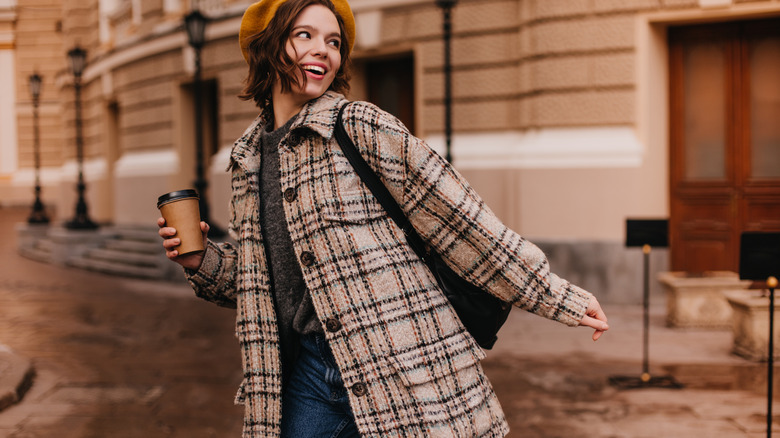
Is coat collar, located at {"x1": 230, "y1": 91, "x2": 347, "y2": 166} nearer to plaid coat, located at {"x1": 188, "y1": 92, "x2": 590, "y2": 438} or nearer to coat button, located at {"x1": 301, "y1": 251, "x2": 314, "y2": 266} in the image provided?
plaid coat, located at {"x1": 188, "y1": 92, "x2": 590, "y2": 438}

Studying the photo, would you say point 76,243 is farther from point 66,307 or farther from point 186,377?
point 186,377

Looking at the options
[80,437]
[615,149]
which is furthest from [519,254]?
[615,149]

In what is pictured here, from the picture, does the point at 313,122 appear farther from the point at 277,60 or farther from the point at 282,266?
the point at 282,266

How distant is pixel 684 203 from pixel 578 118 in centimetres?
180

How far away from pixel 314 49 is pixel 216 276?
0.73 meters

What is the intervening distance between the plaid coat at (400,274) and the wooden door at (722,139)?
28.3ft

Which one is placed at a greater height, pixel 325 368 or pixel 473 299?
pixel 473 299

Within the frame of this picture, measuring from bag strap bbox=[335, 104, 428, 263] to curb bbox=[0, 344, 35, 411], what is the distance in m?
4.64

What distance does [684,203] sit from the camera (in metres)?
9.83

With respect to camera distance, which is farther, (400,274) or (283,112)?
(283,112)

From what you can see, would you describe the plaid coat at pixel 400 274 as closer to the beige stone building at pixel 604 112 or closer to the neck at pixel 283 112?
the neck at pixel 283 112

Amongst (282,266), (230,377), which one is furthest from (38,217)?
(282,266)

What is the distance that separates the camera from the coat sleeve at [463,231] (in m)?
1.84

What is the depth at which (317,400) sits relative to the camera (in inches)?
79.1
